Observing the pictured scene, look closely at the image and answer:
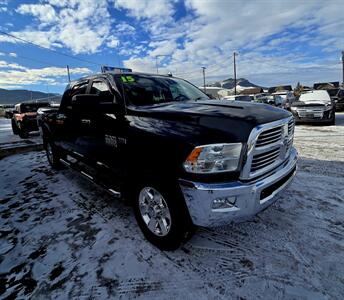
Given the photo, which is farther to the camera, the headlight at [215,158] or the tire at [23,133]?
the tire at [23,133]

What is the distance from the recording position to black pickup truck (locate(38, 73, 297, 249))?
220cm

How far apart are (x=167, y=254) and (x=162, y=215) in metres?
0.41

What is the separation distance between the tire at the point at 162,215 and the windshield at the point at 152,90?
3.82 ft

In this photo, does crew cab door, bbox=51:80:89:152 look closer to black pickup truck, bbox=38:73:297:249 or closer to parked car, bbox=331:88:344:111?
black pickup truck, bbox=38:73:297:249

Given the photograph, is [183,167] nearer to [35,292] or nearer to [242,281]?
[242,281]

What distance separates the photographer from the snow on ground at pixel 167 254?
219 centimetres

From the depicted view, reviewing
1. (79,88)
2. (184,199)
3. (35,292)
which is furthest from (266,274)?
(79,88)

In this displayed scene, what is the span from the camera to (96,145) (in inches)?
143

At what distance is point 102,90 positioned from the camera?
139 inches

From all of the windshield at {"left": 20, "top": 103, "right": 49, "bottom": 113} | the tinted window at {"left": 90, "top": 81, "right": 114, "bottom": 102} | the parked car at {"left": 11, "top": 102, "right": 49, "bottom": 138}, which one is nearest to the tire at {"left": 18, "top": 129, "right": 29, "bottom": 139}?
Answer: the parked car at {"left": 11, "top": 102, "right": 49, "bottom": 138}

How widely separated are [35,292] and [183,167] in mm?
1708

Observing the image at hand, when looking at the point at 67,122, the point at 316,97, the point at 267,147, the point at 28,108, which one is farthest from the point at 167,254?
the point at 316,97

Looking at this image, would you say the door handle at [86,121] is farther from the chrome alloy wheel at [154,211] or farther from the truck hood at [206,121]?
the chrome alloy wheel at [154,211]

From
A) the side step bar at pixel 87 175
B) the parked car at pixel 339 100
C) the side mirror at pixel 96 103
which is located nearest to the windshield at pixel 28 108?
the side step bar at pixel 87 175
